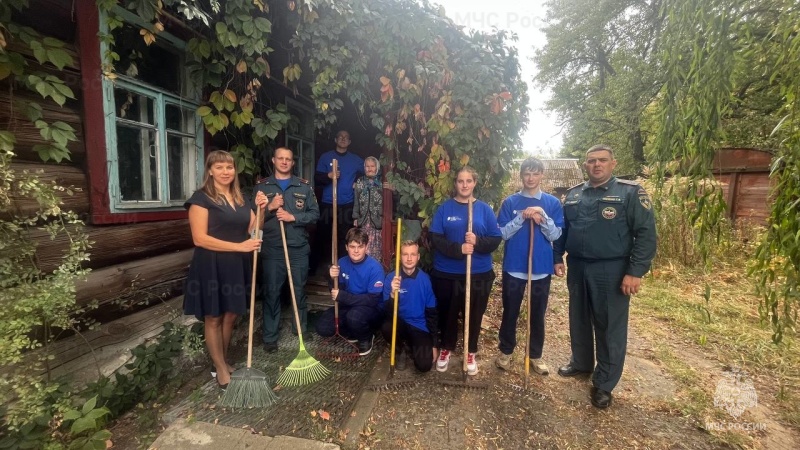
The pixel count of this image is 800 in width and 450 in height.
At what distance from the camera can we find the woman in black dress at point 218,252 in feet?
8.68

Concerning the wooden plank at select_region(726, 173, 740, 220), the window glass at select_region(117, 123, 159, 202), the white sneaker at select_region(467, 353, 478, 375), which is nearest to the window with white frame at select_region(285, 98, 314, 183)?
the window glass at select_region(117, 123, 159, 202)

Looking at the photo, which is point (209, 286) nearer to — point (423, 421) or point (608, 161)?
point (423, 421)

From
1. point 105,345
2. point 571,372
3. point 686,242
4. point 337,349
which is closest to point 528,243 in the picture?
point 571,372

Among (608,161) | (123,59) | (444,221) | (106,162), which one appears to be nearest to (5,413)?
(106,162)

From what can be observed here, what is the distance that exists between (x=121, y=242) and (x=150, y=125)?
997mm

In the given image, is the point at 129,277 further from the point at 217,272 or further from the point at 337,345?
the point at 337,345

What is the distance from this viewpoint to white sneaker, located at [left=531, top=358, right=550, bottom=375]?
3301mm

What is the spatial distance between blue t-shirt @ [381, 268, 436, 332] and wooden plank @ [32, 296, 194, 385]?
6.61 ft

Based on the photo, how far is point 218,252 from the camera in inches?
107

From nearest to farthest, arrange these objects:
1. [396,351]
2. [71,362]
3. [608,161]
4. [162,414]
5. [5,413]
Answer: [5,413] < [71,362] < [162,414] < [608,161] < [396,351]

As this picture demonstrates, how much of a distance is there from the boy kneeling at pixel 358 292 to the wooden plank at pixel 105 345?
143 centimetres

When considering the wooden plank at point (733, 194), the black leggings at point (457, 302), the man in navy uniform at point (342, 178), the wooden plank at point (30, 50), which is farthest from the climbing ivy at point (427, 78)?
the wooden plank at point (733, 194)

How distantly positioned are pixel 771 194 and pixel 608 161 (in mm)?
1025

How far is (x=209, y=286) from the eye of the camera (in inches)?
105
